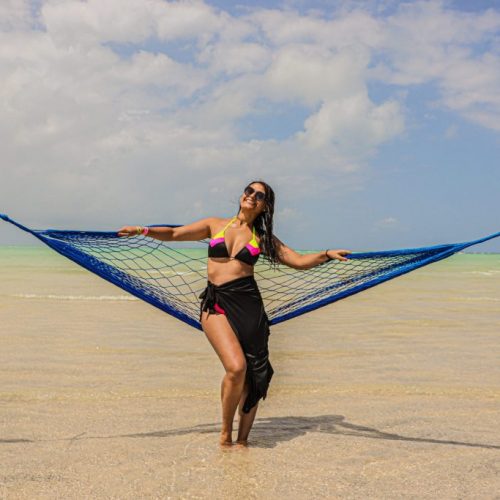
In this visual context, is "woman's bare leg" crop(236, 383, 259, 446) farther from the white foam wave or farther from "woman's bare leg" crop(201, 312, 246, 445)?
the white foam wave

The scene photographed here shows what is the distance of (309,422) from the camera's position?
4.46 meters

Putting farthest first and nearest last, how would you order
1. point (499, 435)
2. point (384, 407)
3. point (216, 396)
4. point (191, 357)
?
point (191, 357) → point (216, 396) → point (384, 407) → point (499, 435)

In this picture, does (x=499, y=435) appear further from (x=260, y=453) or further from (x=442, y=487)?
(x=260, y=453)

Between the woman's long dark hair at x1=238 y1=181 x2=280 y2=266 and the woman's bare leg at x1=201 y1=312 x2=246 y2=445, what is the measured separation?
1.61 ft

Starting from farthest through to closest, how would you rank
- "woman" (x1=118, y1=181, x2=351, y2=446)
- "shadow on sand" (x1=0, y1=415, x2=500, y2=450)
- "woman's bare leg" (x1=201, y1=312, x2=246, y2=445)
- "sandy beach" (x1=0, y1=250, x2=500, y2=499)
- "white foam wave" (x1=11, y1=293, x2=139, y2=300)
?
"white foam wave" (x1=11, y1=293, x2=139, y2=300)
"shadow on sand" (x1=0, y1=415, x2=500, y2=450)
"woman" (x1=118, y1=181, x2=351, y2=446)
"woman's bare leg" (x1=201, y1=312, x2=246, y2=445)
"sandy beach" (x1=0, y1=250, x2=500, y2=499)

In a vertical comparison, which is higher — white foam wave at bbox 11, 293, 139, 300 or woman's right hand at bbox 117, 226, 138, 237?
woman's right hand at bbox 117, 226, 138, 237

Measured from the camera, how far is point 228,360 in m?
3.62

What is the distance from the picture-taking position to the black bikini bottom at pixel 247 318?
147 inches

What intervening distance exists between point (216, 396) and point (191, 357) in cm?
171

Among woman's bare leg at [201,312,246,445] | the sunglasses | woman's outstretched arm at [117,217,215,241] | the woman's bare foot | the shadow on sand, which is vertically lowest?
the shadow on sand

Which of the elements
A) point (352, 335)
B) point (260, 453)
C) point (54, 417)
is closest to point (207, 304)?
point (260, 453)

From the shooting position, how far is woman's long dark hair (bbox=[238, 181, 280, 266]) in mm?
3885

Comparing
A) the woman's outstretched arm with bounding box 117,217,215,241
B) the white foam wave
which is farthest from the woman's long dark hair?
the white foam wave

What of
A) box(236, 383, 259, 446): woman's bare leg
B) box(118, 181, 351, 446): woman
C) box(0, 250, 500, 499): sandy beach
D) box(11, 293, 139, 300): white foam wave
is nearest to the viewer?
box(0, 250, 500, 499): sandy beach
